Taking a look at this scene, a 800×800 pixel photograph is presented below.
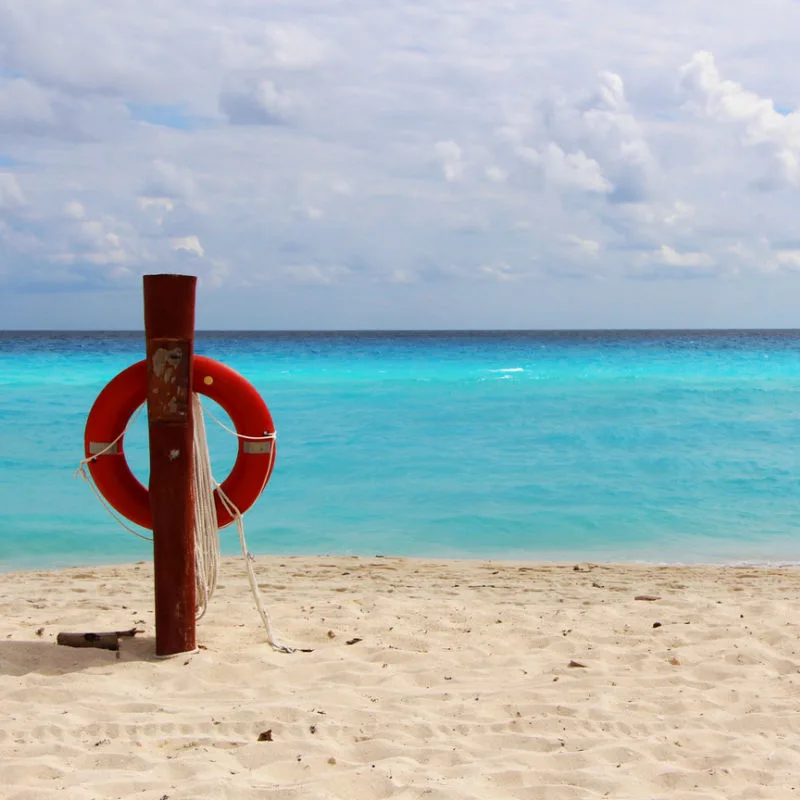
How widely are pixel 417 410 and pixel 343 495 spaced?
730cm

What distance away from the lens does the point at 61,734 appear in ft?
7.76

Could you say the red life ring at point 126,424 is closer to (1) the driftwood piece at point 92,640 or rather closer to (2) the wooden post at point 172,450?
(2) the wooden post at point 172,450

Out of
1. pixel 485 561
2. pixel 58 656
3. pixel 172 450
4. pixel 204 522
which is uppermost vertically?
pixel 172 450

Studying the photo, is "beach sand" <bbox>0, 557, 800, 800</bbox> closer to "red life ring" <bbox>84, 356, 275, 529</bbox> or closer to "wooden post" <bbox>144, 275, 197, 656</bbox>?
"wooden post" <bbox>144, 275, 197, 656</bbox>

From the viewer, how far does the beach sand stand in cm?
214

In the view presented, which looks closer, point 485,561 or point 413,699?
point 413,699

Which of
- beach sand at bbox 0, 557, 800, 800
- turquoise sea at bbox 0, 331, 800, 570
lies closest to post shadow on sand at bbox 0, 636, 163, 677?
beach sand at bbox 0, 557, 800, 800

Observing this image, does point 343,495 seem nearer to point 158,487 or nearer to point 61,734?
point 158,487

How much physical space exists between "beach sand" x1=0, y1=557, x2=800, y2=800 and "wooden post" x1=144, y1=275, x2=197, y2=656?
6.6 inches

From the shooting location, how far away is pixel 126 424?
3234 mm

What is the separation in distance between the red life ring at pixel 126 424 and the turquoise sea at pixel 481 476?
109 inches

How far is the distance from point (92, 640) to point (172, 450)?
29.8 inches

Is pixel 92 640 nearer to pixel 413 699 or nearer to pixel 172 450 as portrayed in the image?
pixel 172 450

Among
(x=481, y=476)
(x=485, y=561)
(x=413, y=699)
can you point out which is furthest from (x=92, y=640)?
(x=481, y=476)
